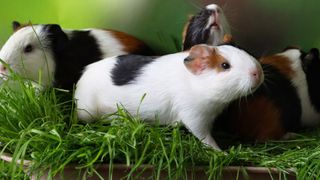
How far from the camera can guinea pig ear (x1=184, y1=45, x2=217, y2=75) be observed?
49.6 inches

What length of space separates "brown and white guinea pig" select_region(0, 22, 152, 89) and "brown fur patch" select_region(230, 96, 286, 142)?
17.3 inches

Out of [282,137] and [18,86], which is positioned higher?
[18,86]

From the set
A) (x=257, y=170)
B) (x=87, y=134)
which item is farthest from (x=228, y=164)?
(x=87, y=134)

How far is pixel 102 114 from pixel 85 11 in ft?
2.09

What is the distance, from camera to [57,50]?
1.60 m

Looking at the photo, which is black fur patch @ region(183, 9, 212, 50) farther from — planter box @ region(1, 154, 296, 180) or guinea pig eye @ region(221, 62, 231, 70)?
planter box @ region(1, 154, 296, 180)

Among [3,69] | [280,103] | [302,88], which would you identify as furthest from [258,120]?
[3,69]

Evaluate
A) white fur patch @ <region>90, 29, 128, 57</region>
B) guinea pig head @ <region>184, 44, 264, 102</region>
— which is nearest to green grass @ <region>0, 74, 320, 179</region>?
guinea pig head @ <region>184, 44, 264, 102</region>

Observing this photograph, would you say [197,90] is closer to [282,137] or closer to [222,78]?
[222,78]

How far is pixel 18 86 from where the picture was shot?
1442 millimetres

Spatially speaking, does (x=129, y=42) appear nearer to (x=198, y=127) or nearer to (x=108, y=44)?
(x=108, y=44)

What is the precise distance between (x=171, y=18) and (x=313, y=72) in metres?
0.54

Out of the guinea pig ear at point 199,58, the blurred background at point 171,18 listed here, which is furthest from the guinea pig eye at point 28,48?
the guinea pig ear at point 199,58

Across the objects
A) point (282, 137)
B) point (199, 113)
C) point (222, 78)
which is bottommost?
point (282, 137)
